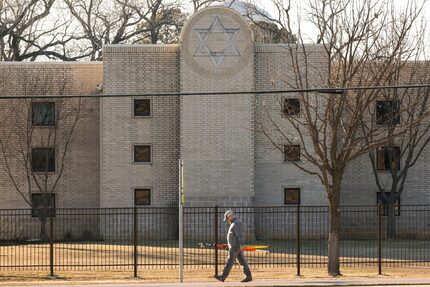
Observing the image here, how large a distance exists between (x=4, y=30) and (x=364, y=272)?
120 feet

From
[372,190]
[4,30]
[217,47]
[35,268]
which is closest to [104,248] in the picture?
[35,268]

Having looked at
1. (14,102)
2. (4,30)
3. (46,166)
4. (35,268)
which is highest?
(4,30)

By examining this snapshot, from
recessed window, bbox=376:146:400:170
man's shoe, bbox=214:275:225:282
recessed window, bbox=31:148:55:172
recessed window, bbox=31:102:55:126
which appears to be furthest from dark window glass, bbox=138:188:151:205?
man's shoe, bbox=214:275:225:282

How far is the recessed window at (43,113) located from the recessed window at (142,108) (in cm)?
412

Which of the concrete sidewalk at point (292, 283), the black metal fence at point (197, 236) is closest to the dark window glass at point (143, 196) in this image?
the black metal fence at point (197, 236)

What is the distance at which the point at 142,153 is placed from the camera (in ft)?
138

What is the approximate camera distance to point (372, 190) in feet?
145

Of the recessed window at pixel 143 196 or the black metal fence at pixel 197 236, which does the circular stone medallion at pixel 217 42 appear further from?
the black metal fence at pixel 197 236

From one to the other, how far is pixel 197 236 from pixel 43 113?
9.07m

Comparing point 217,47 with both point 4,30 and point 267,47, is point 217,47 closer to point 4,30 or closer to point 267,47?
point 267,47

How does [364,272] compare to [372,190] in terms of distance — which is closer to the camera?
[364,272]

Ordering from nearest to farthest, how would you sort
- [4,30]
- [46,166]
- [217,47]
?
[217,47] → [46,166] → [4,30]

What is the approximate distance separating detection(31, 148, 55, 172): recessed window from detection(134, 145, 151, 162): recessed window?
13.3 feet

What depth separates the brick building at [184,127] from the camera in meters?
40.5
